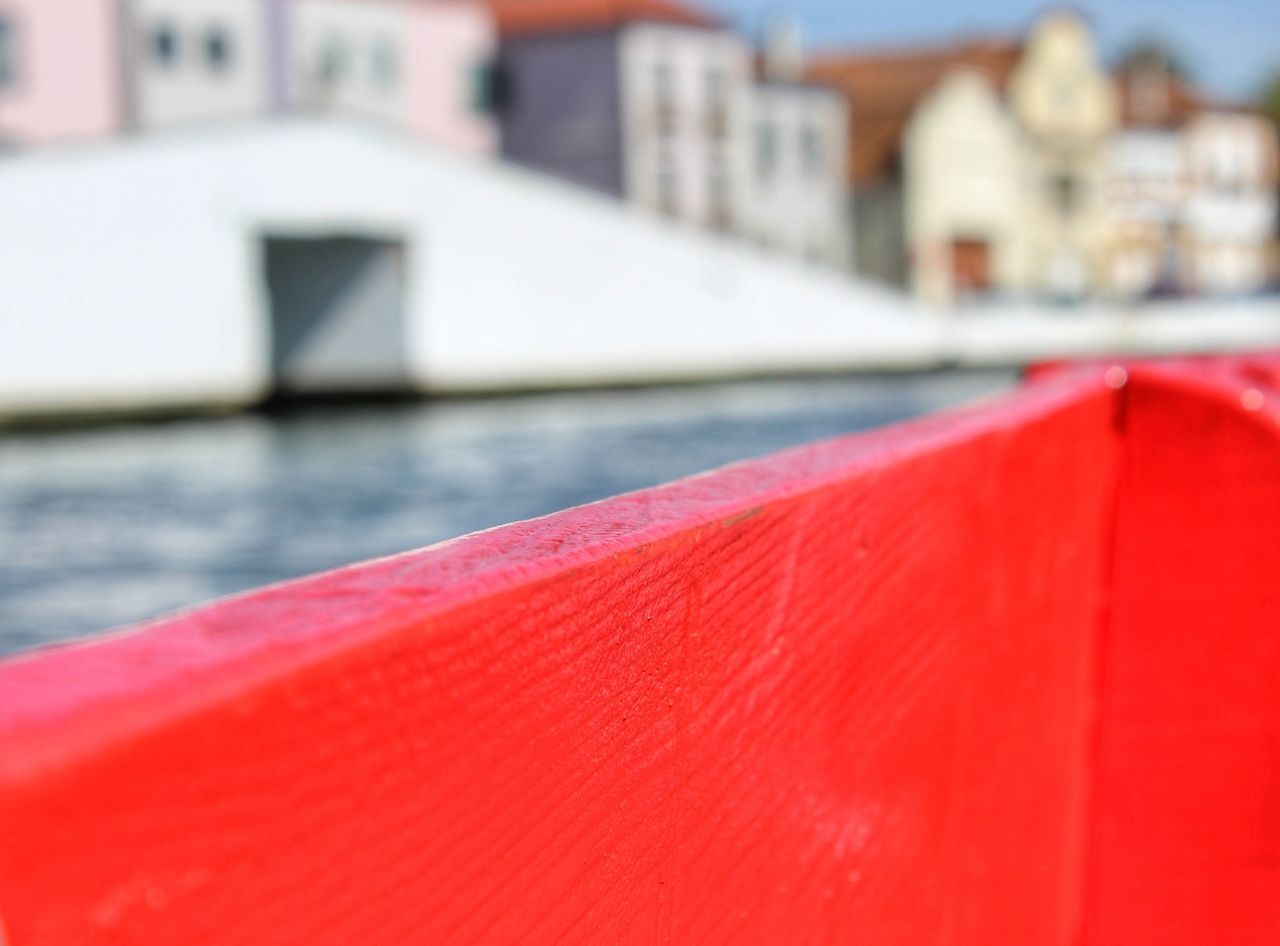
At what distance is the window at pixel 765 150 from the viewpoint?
45.5 metres

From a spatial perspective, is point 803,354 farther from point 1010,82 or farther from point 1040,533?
point 1040,533

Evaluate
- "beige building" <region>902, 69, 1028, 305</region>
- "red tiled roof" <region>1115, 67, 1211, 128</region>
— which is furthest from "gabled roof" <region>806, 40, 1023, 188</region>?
"red tiled roof" <region>1115, 67, 1211, 128</region>

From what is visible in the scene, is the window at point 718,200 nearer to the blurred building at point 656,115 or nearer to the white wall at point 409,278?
the blurred building at point 656,115

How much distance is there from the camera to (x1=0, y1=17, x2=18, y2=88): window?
32219 mm

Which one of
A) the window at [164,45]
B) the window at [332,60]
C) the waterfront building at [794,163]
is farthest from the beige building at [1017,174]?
the window at [164,45]

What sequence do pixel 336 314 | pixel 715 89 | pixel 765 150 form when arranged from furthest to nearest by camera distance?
pixel 765 150 < pixel 715 89 < pixel 336 314

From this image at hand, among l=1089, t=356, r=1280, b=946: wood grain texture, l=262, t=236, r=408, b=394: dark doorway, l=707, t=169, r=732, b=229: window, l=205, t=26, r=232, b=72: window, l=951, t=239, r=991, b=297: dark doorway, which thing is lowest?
l=1089, t=356, r=1280, b=946: wood grain texture

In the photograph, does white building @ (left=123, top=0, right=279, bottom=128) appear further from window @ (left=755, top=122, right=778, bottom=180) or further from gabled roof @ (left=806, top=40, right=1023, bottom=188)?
gabled roof @ (left=806, top=40, right=1023, bottom=188)

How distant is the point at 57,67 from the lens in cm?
3297

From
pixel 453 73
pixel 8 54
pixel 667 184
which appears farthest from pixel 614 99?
pixel 8 54

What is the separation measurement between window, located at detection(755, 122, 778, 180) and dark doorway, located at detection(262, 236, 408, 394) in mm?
17923

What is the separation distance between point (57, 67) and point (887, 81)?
26.8 meters

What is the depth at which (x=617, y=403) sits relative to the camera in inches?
1045

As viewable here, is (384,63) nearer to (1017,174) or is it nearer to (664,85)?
(664,85)
